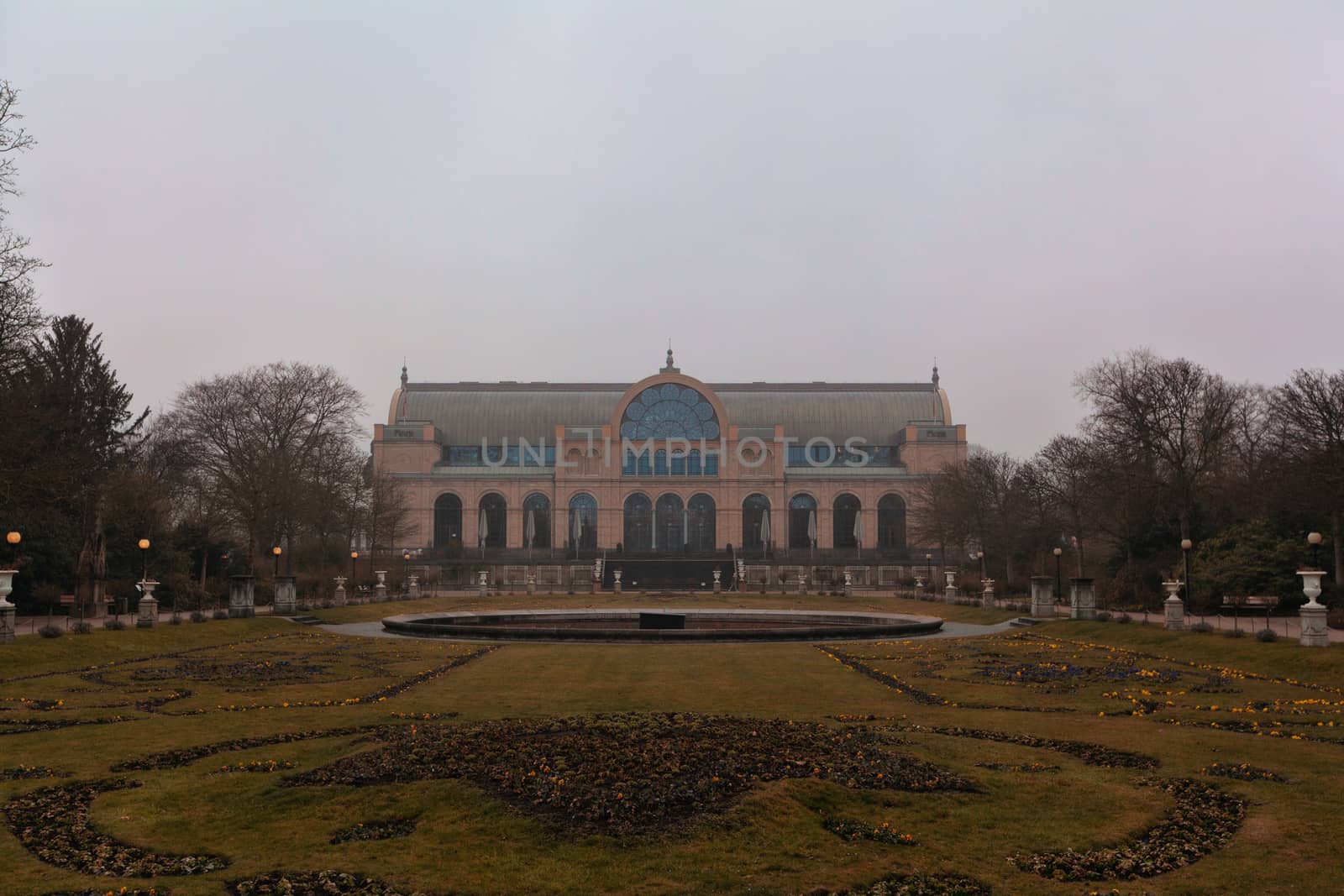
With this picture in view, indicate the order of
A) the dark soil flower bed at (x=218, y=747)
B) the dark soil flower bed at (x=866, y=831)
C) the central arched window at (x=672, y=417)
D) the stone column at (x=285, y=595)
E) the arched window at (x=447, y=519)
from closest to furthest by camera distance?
1. the dark soil flower bed at (x=866, y=831)
2. the dark soil flower bed at (x=218, y=747)
3. the stone column at (x=285, y=595)
4. the arched window at (x=447, y=519)
5. the central arched window at (x=672, y=417)

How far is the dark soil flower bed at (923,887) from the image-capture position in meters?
8.32

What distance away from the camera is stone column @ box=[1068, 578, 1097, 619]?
119ft

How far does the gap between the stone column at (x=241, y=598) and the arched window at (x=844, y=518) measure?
57.8 metres

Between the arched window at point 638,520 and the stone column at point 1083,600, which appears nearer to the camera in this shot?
the stone column at point 1083,600

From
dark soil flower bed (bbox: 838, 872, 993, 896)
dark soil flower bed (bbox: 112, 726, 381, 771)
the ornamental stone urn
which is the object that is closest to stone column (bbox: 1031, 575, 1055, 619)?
the ornamental stone urn

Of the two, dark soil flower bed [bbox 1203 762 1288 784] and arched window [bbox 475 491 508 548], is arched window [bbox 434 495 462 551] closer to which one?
arched window [bbox 475 491 508 548]

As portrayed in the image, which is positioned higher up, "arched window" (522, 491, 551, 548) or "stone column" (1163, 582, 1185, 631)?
"arched window" (522, 491, 551, 548)

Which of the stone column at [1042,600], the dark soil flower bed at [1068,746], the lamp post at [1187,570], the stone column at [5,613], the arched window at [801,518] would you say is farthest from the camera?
the arched window at [801,518]

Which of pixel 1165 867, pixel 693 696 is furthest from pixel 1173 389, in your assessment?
pixel 1165 867

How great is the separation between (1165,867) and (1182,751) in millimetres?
5289

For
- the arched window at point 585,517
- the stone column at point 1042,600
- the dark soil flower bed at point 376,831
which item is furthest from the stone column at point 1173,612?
the arched window at point 585,517

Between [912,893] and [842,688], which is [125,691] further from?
[912,893]

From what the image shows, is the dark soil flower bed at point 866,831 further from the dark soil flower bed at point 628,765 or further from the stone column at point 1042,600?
the stone column at point 1042,600

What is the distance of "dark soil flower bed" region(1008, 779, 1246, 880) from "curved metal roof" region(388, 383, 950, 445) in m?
86.1
